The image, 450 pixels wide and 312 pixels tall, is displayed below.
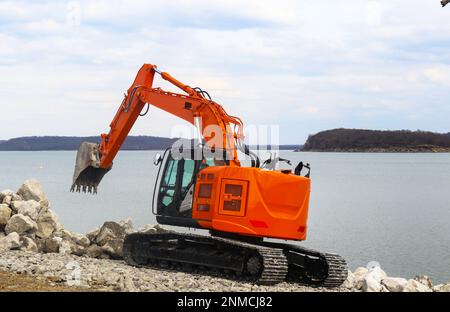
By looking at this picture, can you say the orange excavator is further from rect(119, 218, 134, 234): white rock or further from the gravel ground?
rect(119, 218, 134, 234): white rock

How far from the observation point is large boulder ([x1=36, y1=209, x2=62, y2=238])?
19.0 metres

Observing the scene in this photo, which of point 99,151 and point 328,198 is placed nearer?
point 99,151

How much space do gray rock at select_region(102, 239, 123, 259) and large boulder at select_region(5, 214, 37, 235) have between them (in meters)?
1.92

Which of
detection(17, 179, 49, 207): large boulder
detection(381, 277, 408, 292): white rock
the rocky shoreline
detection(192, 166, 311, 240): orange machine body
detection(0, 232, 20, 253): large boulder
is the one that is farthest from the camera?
detection(17, 179, 49, 207): large boulder

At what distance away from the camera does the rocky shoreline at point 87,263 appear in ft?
43.1

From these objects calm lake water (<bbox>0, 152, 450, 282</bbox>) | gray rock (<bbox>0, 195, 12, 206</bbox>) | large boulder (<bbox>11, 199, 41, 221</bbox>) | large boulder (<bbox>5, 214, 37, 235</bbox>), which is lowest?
calm lake water (<bbox>0, 152, 450, 282</bbox>)

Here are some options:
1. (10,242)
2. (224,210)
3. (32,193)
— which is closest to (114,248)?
(10,242)

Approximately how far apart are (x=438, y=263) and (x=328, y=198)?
29.4 metres

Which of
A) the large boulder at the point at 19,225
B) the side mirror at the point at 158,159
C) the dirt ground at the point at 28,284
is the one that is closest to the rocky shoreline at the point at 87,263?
the large boulder at the point at 19,225

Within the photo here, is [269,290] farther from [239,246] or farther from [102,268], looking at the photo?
[102,268]

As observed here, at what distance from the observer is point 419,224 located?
1481 inches

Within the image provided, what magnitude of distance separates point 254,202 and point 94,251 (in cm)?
518

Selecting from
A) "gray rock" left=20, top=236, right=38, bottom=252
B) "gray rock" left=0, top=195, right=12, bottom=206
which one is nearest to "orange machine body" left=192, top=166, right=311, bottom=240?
"gray rock" left=20, top=236, right=38, bottom=252

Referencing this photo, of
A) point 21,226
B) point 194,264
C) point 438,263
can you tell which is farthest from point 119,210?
point 194,264
